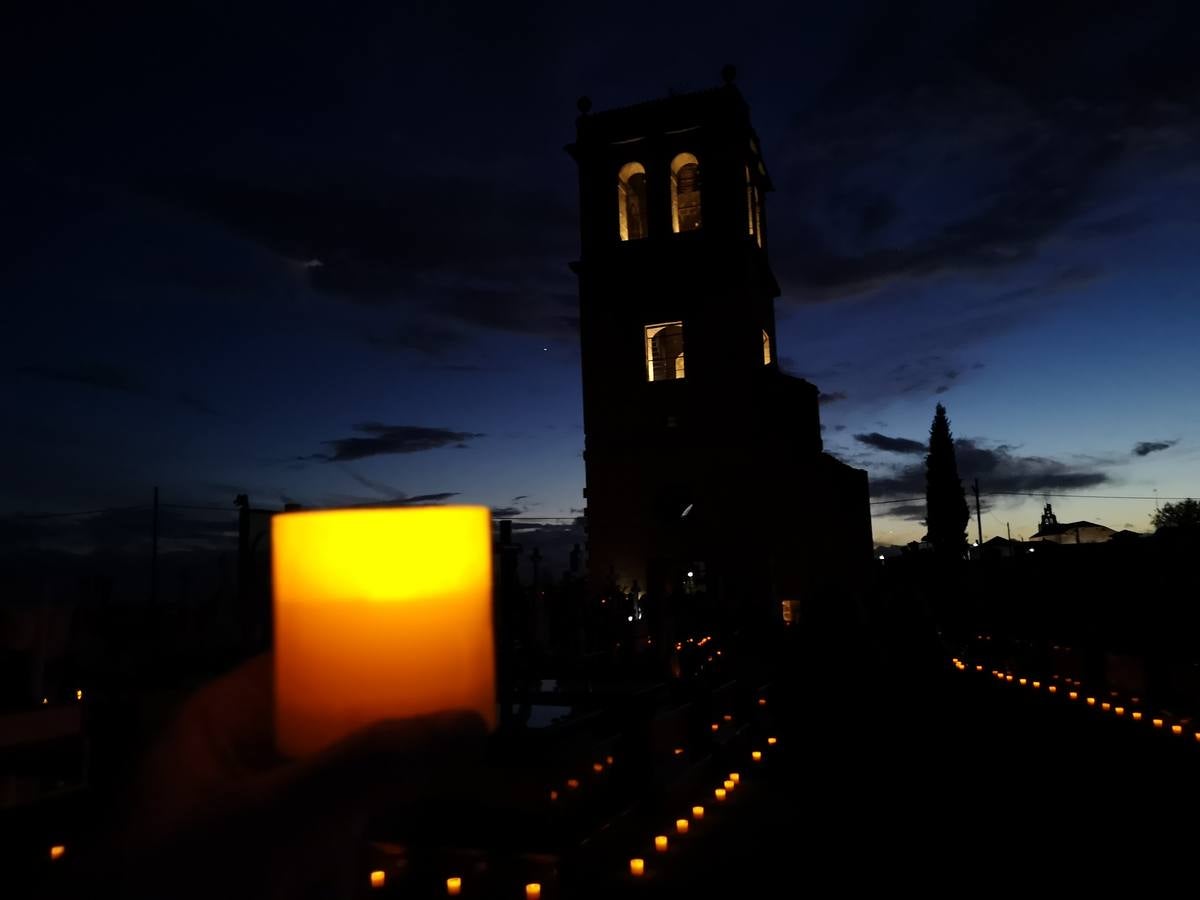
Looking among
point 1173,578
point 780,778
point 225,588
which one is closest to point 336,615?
point 780,778

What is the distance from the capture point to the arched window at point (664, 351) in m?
23.3

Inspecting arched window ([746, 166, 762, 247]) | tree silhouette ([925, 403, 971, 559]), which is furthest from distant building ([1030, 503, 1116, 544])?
arched window ([746, 166, 762, 247])

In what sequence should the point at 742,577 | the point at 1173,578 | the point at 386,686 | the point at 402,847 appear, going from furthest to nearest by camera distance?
the point at 742,577 → the point at 1173,578 → the point at 402,847 → the point at 386,686

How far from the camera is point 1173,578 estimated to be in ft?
29.4

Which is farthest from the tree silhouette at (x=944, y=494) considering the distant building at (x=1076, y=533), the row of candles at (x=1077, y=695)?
the row of candles at (x=1077, y=695)

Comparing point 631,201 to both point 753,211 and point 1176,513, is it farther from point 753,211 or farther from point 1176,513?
point 1176,513

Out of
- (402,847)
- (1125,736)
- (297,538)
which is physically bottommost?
(1125,736)

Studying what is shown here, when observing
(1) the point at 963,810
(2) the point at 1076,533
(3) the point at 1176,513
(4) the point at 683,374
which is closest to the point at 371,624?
(1) the point at 963,810

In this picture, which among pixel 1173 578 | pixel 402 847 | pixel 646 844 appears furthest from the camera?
pixel 1173 578

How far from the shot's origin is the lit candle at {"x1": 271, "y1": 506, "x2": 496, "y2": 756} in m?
1.16

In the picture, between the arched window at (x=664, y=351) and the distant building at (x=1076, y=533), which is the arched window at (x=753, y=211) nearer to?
the arched window at (x=664, y=351)

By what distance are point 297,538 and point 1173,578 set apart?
10.6 metres

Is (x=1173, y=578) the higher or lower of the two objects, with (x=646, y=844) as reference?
higher

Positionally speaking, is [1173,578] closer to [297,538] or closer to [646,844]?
[646,844]
